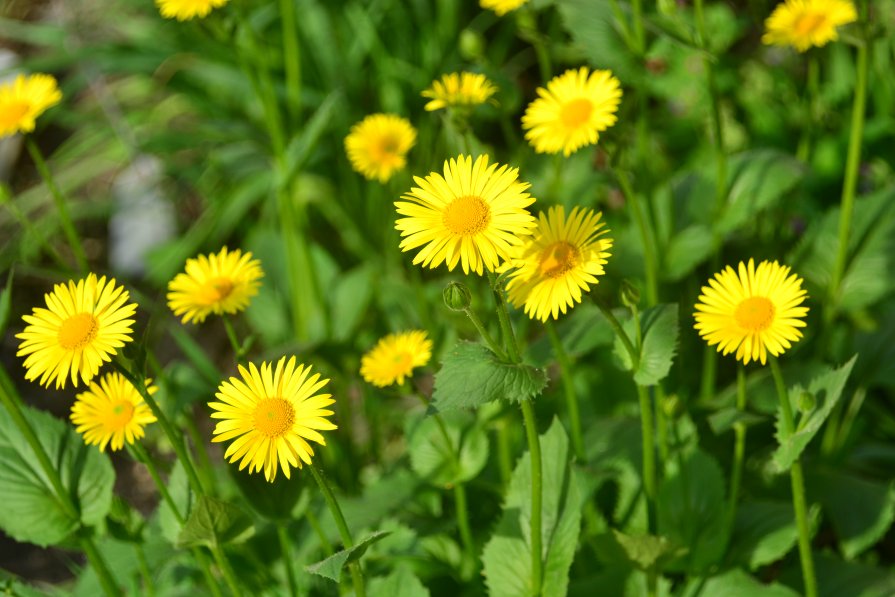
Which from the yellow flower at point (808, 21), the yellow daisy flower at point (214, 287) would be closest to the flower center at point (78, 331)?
the yellow daisy flower at point (214, 287)

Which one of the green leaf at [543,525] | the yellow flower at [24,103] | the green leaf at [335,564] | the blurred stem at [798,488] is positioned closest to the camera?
the green leaf at [335,564]

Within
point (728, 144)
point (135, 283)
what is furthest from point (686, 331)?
point (135, 283)

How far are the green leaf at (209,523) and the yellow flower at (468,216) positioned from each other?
487 millimetres

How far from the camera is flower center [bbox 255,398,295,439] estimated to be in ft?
4.15

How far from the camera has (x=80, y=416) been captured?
155cm

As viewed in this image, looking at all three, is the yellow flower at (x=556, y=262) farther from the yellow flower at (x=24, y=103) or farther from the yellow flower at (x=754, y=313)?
the yellow flower at (x=24, y=103)

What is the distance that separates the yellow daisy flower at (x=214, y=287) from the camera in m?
1.65

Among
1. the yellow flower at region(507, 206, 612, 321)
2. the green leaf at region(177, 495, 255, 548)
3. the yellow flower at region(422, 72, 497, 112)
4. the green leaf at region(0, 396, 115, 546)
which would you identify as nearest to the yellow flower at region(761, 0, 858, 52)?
the yellow flower at region(422, 72, 497, 112)

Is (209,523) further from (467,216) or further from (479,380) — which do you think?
(467,216)

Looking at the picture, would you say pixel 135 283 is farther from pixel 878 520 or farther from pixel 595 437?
pixel 878 520

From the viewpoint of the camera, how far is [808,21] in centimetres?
215

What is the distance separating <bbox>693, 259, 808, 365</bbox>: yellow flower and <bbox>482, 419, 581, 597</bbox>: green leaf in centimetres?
34

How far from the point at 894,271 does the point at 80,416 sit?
68.5 inches

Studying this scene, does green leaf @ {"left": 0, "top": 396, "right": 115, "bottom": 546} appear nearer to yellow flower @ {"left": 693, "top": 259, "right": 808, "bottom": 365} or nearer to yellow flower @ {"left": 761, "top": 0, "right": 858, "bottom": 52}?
yellow flower @ {"left": 693, "top": 259, "right": 808, "bottom": 365}
